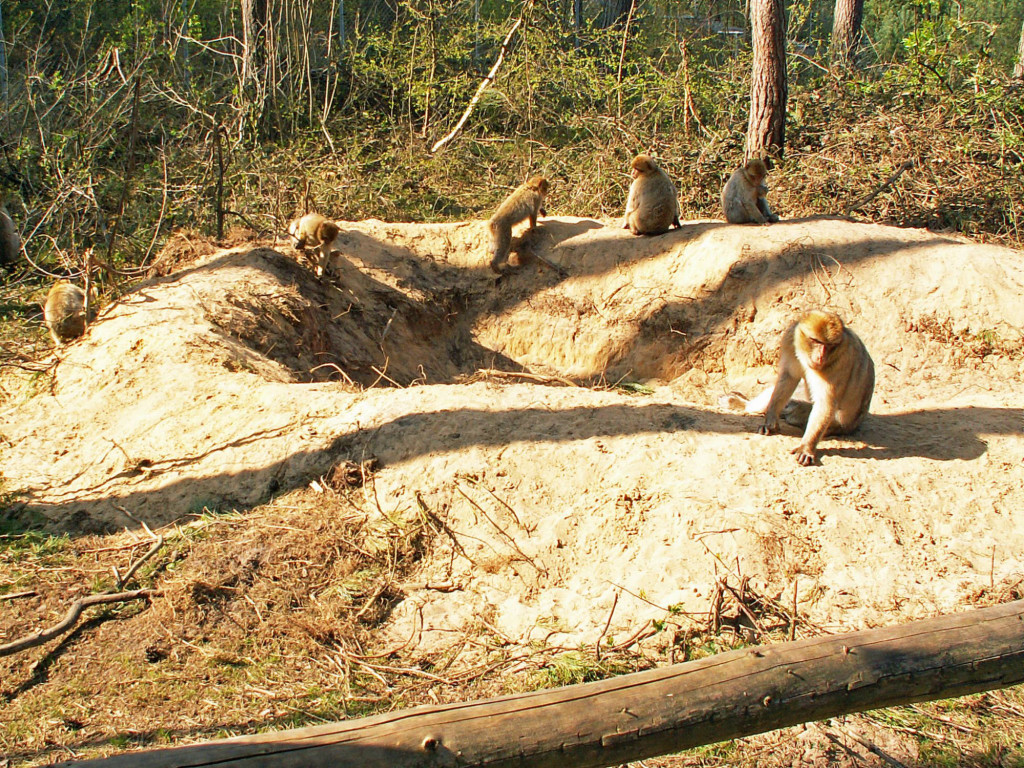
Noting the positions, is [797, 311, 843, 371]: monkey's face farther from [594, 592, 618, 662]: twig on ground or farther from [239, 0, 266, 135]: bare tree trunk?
[239, 0, 266, 135]: bare tree trunk

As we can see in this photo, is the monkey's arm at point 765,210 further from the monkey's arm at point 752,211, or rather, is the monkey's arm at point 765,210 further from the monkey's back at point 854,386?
the monkey's back at point 854,386

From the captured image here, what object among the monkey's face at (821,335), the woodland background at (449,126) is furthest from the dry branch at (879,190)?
the monkey's face at (821,335)

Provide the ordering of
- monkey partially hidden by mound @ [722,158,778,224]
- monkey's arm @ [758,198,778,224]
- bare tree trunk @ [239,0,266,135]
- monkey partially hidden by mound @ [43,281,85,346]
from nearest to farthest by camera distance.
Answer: monkey partially hidden by mound @ [43,281,85,346] → monkey partially hidden by mound @ [722,158,778,224] → monkey's arm @ [758,198,778,224] → bare tree trunk @ [239,0,266,135]

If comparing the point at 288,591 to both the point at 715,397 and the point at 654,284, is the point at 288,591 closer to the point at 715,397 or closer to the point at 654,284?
the point at 715,397

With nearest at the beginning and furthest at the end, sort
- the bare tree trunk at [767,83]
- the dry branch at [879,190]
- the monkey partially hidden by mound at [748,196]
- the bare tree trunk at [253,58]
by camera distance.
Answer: the monkey partially hidden by mound at [748,196]
the dry branch at [879,190]
the bare tree trunk at [767,83]
the bare tree trunk at [253,58]

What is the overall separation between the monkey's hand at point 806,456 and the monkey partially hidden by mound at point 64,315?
21.2 ft

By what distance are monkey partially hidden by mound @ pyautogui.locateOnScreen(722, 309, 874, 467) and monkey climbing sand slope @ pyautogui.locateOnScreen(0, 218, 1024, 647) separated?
217mm

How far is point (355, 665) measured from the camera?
17.0 feet

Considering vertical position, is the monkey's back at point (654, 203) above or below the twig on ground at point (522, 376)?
above

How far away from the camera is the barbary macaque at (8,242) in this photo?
9.69m

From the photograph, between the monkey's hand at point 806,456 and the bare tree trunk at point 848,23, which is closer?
the monkey's hand at point 806,456

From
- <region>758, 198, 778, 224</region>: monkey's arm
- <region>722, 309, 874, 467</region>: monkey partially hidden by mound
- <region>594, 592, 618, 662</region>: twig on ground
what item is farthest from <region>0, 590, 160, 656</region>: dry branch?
<region>758, 198, 778, 224</region>: monkey's arm

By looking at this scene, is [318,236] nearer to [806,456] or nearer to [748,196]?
[748,196]

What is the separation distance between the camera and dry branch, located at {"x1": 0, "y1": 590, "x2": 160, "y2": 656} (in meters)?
5.07
